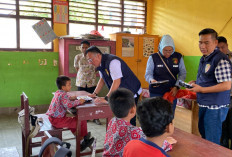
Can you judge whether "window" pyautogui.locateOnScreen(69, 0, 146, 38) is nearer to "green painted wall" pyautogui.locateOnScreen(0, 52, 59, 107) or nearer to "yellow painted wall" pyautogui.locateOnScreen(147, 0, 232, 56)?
"yellow painted wall" pyautogui.locateOnScreen(147, 0, 232, 56)

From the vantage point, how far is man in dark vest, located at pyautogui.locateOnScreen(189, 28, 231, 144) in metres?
1.98

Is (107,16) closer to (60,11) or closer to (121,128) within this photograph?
(60,11)

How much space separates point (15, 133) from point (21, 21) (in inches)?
93.3

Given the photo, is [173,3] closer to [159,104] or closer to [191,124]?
[191,124]

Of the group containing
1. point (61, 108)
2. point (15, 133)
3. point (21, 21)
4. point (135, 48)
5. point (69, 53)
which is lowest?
point (15, 133)

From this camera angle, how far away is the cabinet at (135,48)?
5191mm

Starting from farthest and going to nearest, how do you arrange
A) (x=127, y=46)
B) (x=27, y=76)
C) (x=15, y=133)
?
1. (x=127, y=46)
2. (x=27, y=76)
3. (x=15, y=133)

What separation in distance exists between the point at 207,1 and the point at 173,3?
99 centimetres

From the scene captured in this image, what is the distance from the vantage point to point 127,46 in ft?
17.3

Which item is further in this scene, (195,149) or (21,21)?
(21,21)

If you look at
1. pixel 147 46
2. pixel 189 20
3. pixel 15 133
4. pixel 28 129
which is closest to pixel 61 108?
pixel 28 129

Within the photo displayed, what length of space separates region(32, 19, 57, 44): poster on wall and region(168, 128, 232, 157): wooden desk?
13.0 ft

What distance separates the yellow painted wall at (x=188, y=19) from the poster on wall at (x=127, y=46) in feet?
3.29

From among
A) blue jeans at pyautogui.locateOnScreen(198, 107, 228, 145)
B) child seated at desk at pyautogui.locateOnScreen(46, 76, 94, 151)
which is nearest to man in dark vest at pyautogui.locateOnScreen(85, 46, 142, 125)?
child seated at desk at pyautogui.locateOnScreen(46, 76, 94, 151)
